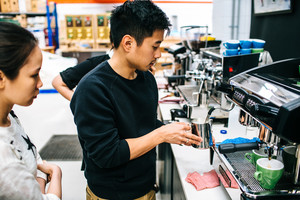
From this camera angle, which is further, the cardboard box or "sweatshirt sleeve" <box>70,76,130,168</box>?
the cardboard box

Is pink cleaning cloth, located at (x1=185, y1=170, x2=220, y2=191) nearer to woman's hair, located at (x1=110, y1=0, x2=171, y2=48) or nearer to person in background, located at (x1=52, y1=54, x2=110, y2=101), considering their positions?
woman's hair, located at (x1=110, y1=0, x2=171, y2=48)

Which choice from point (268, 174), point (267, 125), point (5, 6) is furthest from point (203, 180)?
point (5, 6)

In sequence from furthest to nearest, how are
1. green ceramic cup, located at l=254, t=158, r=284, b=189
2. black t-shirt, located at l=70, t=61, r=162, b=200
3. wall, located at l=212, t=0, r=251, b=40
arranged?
wall, located at l=212, t=0, r=251, b=40
black t-shirt, located at l=70, t=61, r=162, b=200
green ceramic cup, located at l=254, t=158, r=284, b=189

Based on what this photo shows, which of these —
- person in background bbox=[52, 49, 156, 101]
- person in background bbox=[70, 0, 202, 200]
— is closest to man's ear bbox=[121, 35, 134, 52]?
person in background bbox=[70, 0, 202, 200]

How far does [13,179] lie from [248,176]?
80cm

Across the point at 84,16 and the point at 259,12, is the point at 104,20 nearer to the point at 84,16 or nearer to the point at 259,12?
the point at 84,16

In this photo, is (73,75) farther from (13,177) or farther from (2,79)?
(13,177)

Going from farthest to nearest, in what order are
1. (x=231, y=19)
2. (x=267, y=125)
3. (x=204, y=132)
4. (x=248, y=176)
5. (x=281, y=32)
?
1. (x=231, y=19)
2. (x=281, y=32)
3. (x=204, y=132)
4. (x=248, y=176)
5. (x=267, y=125)

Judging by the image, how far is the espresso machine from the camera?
2.43 ft

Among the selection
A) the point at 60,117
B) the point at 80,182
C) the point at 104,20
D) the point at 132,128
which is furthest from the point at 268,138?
the point at 104,20

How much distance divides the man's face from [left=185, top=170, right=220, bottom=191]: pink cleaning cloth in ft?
1.81

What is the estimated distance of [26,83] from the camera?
801mm

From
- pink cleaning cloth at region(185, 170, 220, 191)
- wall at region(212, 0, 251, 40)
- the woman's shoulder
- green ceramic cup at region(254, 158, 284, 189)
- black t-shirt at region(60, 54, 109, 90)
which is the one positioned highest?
wall at region(212, 0, 251, 40)

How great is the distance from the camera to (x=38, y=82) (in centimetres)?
86
